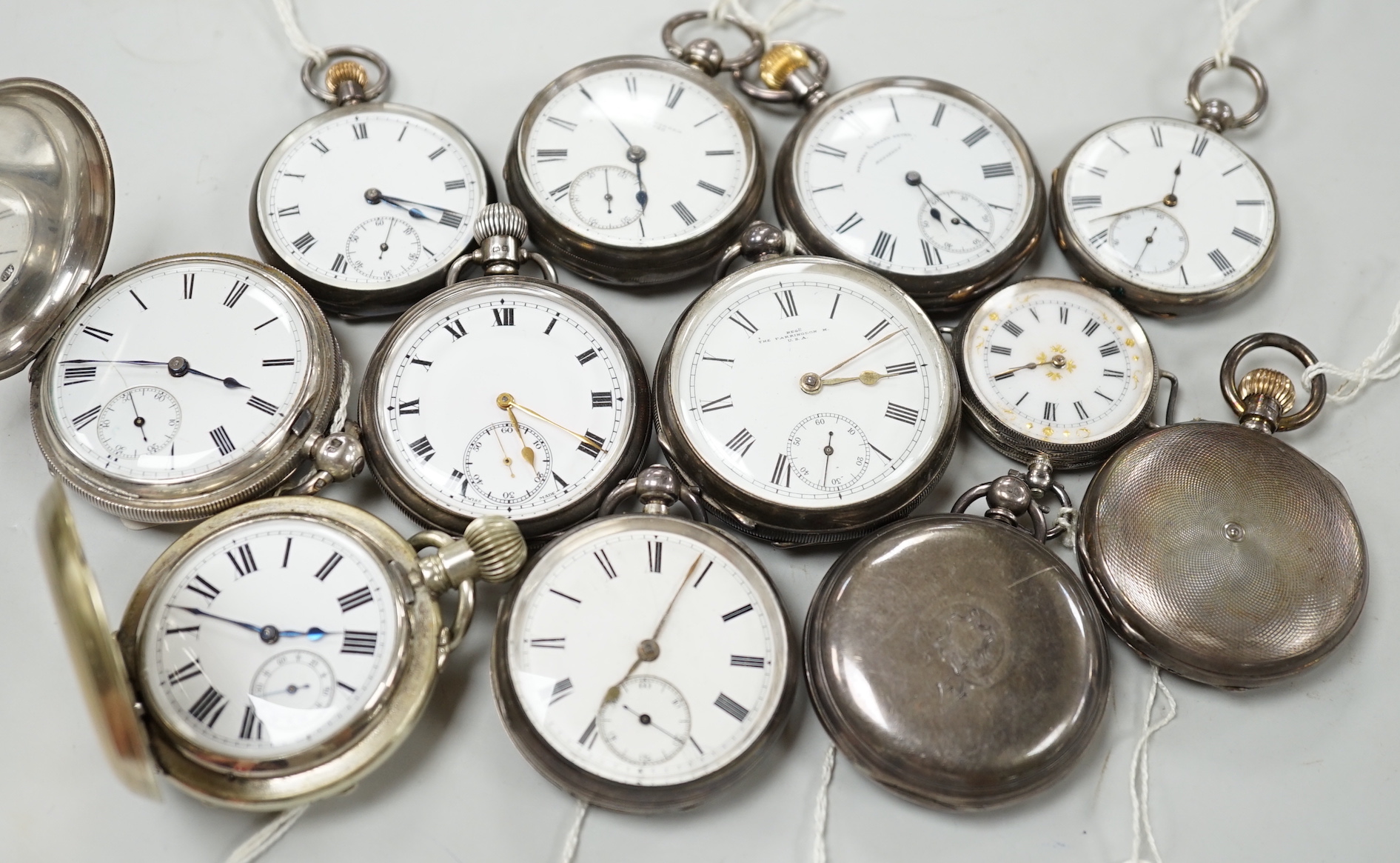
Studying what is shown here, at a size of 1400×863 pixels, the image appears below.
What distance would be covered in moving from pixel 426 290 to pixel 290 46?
1.08 m

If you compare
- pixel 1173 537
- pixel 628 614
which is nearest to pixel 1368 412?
pixel 1173 537

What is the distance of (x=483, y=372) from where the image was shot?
278cm

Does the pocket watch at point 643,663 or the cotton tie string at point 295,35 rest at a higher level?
the cotton tie string at point 295,35

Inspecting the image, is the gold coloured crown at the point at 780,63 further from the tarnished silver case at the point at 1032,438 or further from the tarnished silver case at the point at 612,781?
the tarnished silver case at the point at 612,781

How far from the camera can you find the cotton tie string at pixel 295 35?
3.40 metres

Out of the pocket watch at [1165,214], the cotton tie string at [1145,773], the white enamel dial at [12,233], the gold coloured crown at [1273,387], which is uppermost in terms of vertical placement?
the white enamel dial at [12,233]

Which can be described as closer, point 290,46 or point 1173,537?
point 1173,537

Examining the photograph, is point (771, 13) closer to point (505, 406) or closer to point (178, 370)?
point (505, 406)

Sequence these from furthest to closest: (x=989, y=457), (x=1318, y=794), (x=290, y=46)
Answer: (x=290, y=46)
(x=989, y=457)
(x=1318, y=794)

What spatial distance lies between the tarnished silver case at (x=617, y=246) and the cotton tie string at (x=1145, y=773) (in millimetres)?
1614

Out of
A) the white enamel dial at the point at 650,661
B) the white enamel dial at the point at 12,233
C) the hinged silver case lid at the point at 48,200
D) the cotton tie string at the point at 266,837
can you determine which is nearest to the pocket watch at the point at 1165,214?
the white enamel dial at the point at 650,661

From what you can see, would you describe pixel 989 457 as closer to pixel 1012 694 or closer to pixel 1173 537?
pixel 1173 537

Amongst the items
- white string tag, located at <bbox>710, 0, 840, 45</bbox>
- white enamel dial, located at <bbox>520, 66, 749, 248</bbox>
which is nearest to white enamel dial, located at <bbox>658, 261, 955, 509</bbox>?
white enamel dial, located at <bbox>520, 66, 749, 248</bbox>

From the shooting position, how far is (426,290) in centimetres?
302
